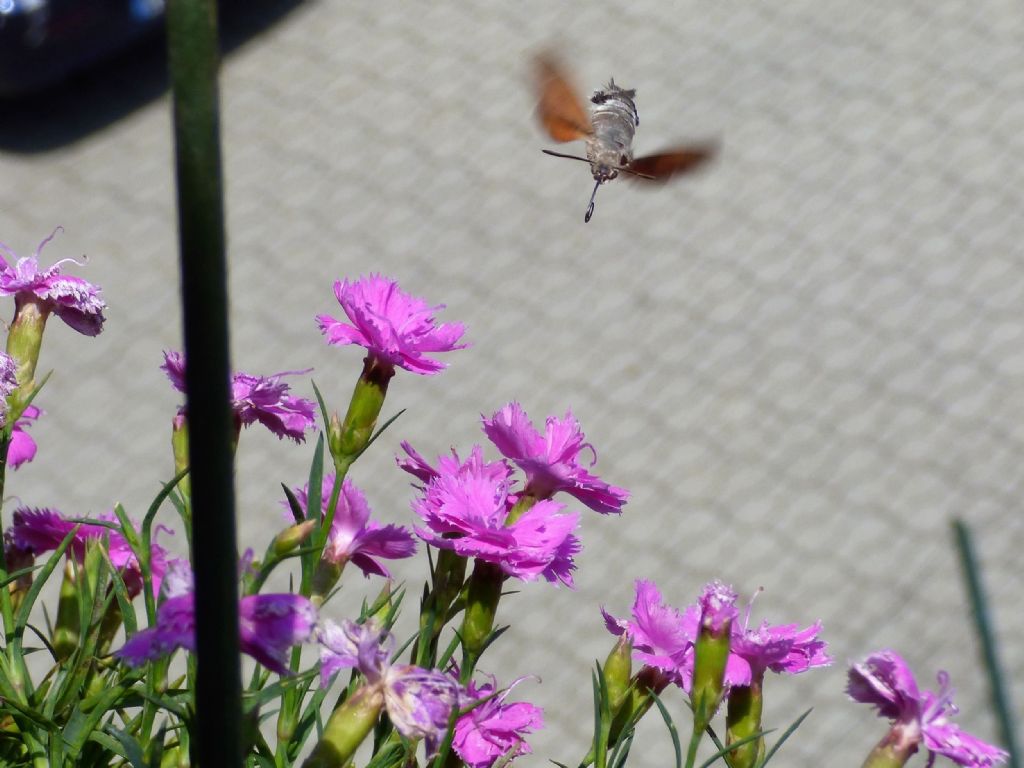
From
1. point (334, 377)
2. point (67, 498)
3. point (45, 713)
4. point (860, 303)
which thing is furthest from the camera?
point (860, 303)

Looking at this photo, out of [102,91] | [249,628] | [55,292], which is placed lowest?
[102,91]

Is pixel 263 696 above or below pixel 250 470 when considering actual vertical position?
above

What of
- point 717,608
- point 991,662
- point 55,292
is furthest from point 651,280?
point 717,608

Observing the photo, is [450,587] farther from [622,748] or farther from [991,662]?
[991,662]

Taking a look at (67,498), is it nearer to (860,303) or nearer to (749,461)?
(749,461)

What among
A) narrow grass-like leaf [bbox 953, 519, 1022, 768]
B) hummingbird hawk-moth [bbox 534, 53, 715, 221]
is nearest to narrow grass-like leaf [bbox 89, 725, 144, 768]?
hummingbird hawk-moth [bbox 534, 53, 715, 221]

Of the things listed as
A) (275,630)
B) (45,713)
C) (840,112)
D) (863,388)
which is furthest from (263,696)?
(840,112)

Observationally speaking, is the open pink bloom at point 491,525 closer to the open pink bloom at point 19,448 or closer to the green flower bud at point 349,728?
the green flower bud at point 349,728

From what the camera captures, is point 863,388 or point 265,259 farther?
point 265,259
